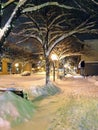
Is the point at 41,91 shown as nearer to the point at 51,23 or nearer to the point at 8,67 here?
the point at 51,23

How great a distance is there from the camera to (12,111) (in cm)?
1032

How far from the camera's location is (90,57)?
6481 centimetres

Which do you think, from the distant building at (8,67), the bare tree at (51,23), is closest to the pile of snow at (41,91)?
the bare tree at (51,23)

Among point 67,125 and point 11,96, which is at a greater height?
point 11,96

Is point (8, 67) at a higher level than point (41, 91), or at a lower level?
higher

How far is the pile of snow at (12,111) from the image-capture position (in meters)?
9.66

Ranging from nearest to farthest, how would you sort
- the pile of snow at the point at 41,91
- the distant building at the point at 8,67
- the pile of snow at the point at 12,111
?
the pile of snow at the point at 12,111 < the pile of snow at the point at 41,91 < the distant building at the point at 8,67

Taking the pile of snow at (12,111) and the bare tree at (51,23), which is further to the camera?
the bare tree at (51,23)

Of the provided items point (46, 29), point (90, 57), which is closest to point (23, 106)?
point (46, 29)

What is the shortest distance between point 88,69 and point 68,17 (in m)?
41.0

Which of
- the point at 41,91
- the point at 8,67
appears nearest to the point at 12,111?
the point at 41,91

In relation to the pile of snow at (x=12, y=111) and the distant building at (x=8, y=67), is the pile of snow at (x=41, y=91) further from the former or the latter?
the distant building at (x=8, y=67)

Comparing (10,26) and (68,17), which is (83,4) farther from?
(68,17)

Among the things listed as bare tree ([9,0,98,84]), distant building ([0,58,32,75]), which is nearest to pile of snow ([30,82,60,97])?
bare tree ([9,0,98,84])
